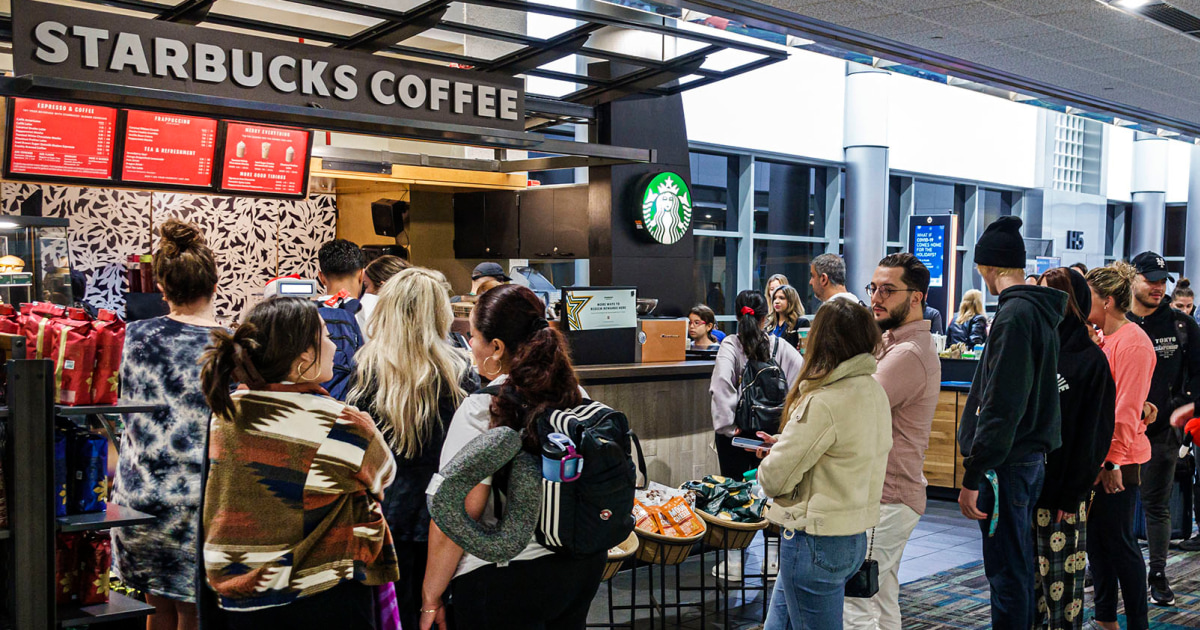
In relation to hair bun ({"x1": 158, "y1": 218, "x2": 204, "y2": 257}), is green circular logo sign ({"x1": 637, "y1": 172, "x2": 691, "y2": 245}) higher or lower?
higher

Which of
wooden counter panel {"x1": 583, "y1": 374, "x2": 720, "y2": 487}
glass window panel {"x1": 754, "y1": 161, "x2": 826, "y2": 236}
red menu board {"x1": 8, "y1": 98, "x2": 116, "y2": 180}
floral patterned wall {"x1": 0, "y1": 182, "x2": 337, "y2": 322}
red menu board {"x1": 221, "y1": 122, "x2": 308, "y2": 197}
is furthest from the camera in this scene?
glass window panel {"x1": 754, "y1": 161, "x2": 826, "y2": 236}

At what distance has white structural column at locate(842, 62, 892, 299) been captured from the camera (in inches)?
480

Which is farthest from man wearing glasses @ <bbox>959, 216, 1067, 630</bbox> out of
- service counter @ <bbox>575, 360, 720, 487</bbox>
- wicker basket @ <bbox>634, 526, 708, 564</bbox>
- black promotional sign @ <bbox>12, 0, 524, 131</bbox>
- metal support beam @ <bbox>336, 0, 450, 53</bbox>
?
metal support beam @ <bbox>336, 0, 450, 53</bbox>

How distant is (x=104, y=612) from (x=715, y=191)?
10.5 meters

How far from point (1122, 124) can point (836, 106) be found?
17.0ft

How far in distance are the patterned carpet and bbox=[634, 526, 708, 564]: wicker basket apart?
3.79 feet

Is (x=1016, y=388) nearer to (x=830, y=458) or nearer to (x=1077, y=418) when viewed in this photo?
(x=1077, y=418)

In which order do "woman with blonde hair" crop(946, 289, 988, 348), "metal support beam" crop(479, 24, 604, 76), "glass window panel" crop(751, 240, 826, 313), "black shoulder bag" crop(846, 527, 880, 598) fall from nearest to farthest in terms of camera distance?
1. "black shoulder bag" crop(846, 527, 880, 598)
2. "metal support beam" crop(479, 24, 604, 76)
3. "woman with blonde hair" crop(946, 289, 988, 348)
4. "glass window panel" crop(751, 240, 826, 313)

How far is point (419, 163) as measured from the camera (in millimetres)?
8094

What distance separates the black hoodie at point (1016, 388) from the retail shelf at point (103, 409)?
2719mm

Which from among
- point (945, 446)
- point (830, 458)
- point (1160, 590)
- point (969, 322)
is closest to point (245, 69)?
point (830, 458)

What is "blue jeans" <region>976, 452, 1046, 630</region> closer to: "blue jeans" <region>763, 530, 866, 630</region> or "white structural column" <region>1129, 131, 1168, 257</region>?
"blue jeans" <region>763, 530, 866, 630</region>

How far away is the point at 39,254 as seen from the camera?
6.29 metres

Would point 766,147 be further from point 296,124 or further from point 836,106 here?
point 296,124
